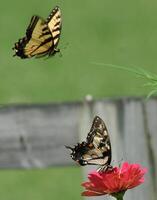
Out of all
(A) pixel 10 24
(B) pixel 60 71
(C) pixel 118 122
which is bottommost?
(C) pixel 118 122

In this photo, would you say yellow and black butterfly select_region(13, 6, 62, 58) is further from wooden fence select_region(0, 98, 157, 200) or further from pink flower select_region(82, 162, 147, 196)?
wooden fence select_region(0, 98, 157, 200)

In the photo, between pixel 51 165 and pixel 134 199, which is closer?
pixel 134 199

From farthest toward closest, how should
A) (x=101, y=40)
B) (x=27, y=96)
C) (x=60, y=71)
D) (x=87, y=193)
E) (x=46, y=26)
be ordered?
(x=101, y=40) → (x=60, y=71) → (x=27, y=96) → (x=46, y=26) → (x=87, y=193)

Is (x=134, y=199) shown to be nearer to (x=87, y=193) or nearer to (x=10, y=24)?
(x=87, y=193)

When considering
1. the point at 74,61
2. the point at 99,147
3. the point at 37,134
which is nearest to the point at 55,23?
the point at 99,147

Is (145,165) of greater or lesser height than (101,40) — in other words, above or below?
below

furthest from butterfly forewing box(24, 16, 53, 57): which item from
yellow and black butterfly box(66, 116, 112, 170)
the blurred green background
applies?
the blurred green background

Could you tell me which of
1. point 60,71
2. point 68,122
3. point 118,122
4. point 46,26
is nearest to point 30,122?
point 68,122

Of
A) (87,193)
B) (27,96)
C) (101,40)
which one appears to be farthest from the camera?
(101,40)
